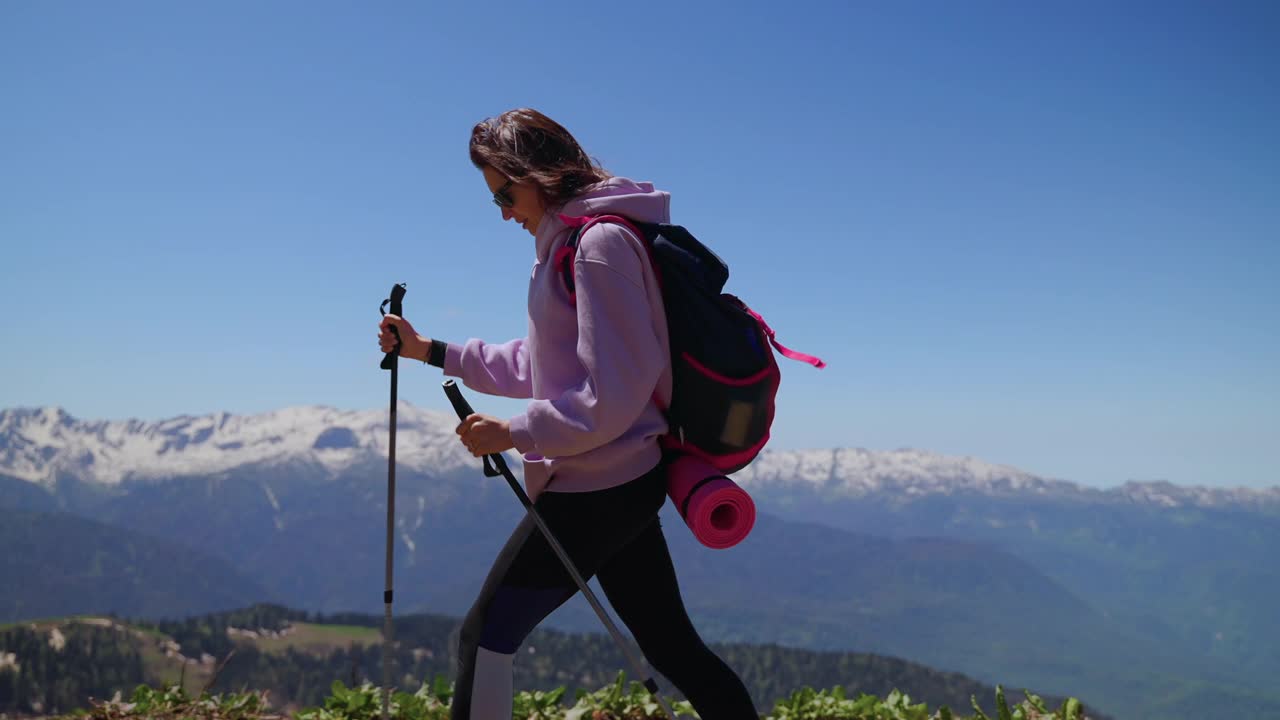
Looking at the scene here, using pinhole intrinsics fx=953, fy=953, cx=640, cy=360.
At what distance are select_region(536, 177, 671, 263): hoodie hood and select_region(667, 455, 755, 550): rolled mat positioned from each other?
919 millimetres

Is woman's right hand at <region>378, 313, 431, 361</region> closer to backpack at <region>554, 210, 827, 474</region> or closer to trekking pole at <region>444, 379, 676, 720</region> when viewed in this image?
trekking pole at <region>444, 379, 676, 720</region>

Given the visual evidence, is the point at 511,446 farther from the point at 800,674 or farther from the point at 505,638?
the point at 800,674

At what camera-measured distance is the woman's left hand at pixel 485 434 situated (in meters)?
3.34

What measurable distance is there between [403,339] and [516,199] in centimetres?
99

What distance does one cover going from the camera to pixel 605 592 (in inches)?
138

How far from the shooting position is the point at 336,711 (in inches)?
251

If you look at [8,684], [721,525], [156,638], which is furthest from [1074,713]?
[156,638]

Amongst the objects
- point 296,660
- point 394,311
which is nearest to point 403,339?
point 394,311

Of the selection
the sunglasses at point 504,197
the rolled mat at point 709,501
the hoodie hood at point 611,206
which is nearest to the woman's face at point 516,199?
the sunglasses at point 504,197

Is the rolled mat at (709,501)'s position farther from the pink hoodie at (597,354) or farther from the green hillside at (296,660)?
the green hillside at (296,660)

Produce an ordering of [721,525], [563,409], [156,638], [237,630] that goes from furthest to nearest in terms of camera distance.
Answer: [237,630], [156,638], [721,525], [563,409]

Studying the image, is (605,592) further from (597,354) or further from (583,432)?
(597,354)

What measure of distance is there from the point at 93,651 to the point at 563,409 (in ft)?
578

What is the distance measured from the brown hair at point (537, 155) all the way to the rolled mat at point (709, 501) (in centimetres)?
111
